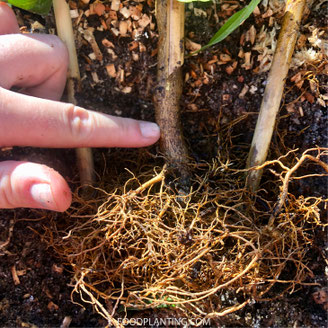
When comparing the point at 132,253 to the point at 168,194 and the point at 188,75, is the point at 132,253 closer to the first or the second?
the point at 168,194

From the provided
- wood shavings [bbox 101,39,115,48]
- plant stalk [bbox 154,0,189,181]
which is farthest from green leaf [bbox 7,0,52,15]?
plant stalk [bbox 154,0,189,181]

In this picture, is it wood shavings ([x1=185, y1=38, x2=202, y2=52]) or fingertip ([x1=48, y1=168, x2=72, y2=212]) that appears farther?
wood shavings ([x1=185, y1=38, x2=202, y2=52])

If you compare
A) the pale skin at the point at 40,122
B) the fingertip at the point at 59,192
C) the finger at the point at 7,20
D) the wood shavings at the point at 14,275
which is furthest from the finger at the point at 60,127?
the wood shavings at the point at 14,275

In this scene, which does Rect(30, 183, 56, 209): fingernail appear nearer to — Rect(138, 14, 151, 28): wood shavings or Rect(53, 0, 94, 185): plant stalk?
Rect(53, 0, 94, 185): plant stalk

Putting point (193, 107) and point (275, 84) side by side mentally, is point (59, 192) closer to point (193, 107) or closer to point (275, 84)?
point (193, 107)

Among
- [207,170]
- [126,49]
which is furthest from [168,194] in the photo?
[126,49]
